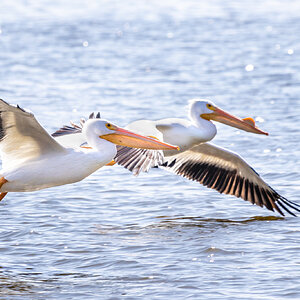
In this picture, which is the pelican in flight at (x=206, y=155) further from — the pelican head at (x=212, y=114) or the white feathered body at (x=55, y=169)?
the white feathered body at (x=55, y=169)

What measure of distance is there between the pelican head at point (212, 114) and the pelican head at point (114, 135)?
2151mm

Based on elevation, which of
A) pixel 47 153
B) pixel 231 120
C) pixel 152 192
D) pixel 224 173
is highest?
pixel 231 120

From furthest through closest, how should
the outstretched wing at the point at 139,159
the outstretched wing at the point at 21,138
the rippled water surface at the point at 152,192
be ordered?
the outstretched wing at the point at 139,159
the rippled water surface at the point at 152,192
the outstretched wing at the point at 21,138

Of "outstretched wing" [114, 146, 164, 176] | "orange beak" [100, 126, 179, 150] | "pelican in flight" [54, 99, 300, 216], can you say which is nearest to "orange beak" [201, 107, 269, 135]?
"pelican in flight" [54, 99, 300, 216]

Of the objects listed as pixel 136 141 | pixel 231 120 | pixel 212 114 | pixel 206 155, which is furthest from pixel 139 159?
pixel 206 155

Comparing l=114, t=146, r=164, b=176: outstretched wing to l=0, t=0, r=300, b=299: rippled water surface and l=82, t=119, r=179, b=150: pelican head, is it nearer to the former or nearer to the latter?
l=82, t=119, r=179, b=150: pelican head

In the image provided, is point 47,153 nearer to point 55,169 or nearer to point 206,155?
point 55,169

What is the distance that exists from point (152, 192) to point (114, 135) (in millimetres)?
3075

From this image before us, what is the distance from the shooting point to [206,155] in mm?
10375

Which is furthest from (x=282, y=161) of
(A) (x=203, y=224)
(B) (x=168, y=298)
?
(B) (x=168, y=298)

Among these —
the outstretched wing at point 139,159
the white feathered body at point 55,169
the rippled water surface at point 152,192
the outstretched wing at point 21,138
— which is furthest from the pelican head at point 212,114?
the outstretched wing at point 21,138

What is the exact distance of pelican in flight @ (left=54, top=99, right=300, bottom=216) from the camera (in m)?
9.08

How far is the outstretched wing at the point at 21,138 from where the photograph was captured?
276 inches

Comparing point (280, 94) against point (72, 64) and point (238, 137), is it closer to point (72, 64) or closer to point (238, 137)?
point (238, 137)
